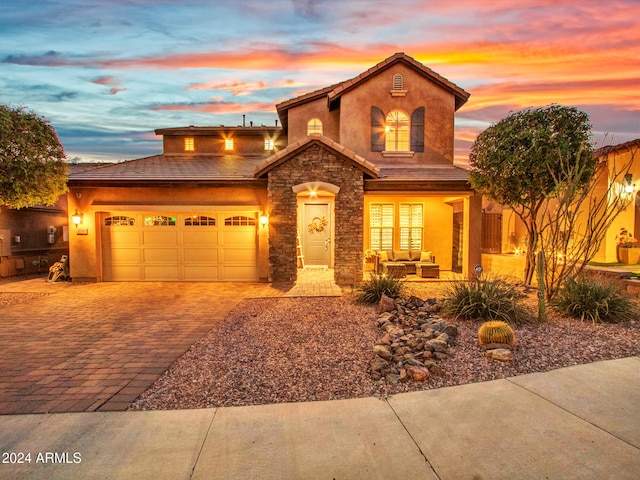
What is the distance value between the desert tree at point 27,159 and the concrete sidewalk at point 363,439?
8.32m

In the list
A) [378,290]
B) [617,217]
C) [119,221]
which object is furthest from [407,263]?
[119,221]

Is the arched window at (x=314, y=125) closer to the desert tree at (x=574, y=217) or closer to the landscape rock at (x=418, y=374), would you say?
the desert tree at (x=574, y=217)

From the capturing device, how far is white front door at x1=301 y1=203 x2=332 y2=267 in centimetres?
1430

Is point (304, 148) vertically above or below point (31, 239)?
above

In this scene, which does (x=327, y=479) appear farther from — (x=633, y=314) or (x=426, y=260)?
(x=426, y=260)

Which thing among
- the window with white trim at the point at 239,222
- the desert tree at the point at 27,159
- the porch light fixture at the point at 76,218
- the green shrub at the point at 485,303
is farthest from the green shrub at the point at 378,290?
the porch light fixture at the point at 76,218

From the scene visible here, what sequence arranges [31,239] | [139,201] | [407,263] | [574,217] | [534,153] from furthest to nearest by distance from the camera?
[31,239], [407,263], [139,201], [534,153], [574,217]

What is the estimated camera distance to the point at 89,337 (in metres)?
6.72

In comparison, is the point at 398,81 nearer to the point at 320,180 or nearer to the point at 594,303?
the point at 320,180

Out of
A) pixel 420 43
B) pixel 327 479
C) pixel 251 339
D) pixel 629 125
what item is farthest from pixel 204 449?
pixel 629 125

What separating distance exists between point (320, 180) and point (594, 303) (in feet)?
24.8

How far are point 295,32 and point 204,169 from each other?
558 centimetres

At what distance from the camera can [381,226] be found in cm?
1480

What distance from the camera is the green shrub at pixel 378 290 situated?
897 centimetres
